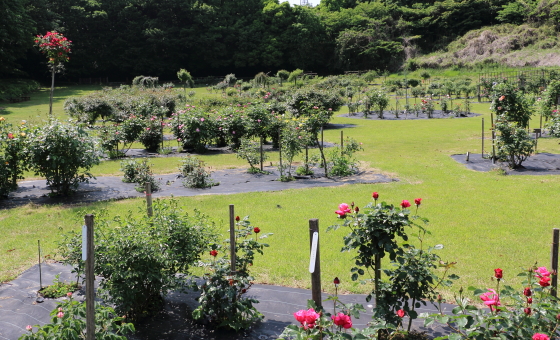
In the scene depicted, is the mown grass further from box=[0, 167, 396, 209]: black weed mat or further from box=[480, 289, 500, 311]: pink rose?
box=[480, 289, 500, 311]: pink rose

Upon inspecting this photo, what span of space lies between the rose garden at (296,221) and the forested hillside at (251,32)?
89.6 ft

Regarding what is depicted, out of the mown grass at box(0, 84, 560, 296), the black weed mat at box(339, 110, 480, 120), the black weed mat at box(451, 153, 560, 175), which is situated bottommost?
the mown grass at box(0, 84, 560, 296)

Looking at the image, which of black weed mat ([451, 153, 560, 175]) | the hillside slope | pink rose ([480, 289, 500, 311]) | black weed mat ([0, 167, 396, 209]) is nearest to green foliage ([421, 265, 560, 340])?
pink rose ([480, 289, 500, 311])

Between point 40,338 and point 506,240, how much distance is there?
5.96 metres

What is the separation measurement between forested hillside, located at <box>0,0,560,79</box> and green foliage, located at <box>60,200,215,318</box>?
4202 centimetres

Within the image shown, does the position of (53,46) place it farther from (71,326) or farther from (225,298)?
(71,326)

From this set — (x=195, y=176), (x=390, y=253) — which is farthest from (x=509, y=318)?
(x=195, y=176)

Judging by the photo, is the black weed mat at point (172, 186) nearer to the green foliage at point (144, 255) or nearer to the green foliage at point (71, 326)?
the green foliage at point (144, 255)

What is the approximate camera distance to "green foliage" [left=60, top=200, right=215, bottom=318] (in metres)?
3.98

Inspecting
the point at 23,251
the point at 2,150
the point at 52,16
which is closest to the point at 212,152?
the point at 2,150

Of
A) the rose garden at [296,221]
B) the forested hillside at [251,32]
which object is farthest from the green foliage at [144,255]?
the forested hillside at [251,32]

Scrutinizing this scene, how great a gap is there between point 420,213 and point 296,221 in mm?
2248

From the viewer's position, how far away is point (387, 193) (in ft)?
31.7

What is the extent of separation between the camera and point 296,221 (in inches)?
312
